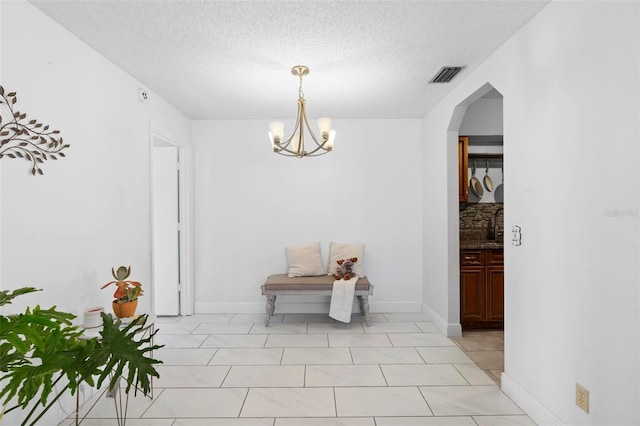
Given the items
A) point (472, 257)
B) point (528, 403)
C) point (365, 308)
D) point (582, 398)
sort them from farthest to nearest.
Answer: point (365, 308) < point (472, 257) < point (528, 403) < point (582, 398)

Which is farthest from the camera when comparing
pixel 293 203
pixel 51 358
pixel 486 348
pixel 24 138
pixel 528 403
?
pixel 293 203

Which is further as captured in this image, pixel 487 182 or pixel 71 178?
pixel 487 182

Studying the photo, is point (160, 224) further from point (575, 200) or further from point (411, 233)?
point (575, 200)

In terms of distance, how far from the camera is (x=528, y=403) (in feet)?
7.79

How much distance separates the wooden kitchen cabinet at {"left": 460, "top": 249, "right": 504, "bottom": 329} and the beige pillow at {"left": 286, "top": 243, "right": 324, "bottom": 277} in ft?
5.55

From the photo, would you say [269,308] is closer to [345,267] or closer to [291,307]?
[291,307]

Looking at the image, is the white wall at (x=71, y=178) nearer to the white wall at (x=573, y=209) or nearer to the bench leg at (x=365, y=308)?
the bench leg at (x=365, y=308)

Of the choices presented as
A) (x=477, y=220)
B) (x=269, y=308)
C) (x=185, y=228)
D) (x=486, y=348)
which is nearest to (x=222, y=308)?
(x=269, y=308)

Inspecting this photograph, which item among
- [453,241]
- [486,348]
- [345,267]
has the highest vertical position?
[453,241]

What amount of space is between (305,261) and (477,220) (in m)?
2.29

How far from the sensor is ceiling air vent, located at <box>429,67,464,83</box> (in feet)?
10.3

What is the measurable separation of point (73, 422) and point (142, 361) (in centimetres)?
159

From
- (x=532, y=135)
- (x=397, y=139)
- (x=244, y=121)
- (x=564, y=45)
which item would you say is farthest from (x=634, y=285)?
(x=244, y=121)

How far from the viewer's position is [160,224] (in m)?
4.64
